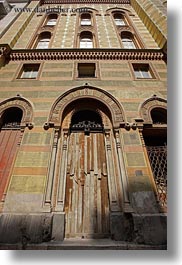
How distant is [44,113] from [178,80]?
4.25 metres

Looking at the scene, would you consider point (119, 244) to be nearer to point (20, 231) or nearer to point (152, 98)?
point (20, 231)

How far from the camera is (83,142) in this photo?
632 centimetres

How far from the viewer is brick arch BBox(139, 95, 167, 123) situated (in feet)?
21.0

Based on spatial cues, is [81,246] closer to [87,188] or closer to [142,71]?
[87,188]

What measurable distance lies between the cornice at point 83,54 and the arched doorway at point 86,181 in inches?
126

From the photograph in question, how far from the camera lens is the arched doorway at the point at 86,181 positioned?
4750 mm

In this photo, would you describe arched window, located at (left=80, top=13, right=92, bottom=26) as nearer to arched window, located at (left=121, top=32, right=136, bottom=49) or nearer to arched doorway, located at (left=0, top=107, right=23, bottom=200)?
arched window, located at (left=121, top=32, right=136, bottom=49)

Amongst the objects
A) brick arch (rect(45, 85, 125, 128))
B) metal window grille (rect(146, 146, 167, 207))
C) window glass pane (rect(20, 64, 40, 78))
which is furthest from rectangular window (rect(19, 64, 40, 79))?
metal window grille (rect(146, 146, 167, 207))

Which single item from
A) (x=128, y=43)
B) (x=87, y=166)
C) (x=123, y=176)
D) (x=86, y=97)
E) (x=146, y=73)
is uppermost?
(x=128, y=43)

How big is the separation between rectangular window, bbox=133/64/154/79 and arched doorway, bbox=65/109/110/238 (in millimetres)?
2991

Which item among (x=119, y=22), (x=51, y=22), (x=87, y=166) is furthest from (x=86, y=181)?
(x=51, y=22)

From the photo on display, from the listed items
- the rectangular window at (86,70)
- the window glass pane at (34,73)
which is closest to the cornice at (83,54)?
the rectangular window at (86,70)

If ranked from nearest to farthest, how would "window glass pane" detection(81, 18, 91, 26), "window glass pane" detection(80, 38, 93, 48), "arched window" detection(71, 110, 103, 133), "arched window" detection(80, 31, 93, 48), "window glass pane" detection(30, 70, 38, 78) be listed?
"arched window" detection(71, 110, 103, 133) < "window glass pane" detection(30, 70, 38, 78) < "window glass pane" detection(80, 38, 93, 48) < "arched window" detection(80, 31, 93, 48) < "window glass pane" detection(81, 18, 91, 26)

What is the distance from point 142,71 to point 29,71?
4.98m
